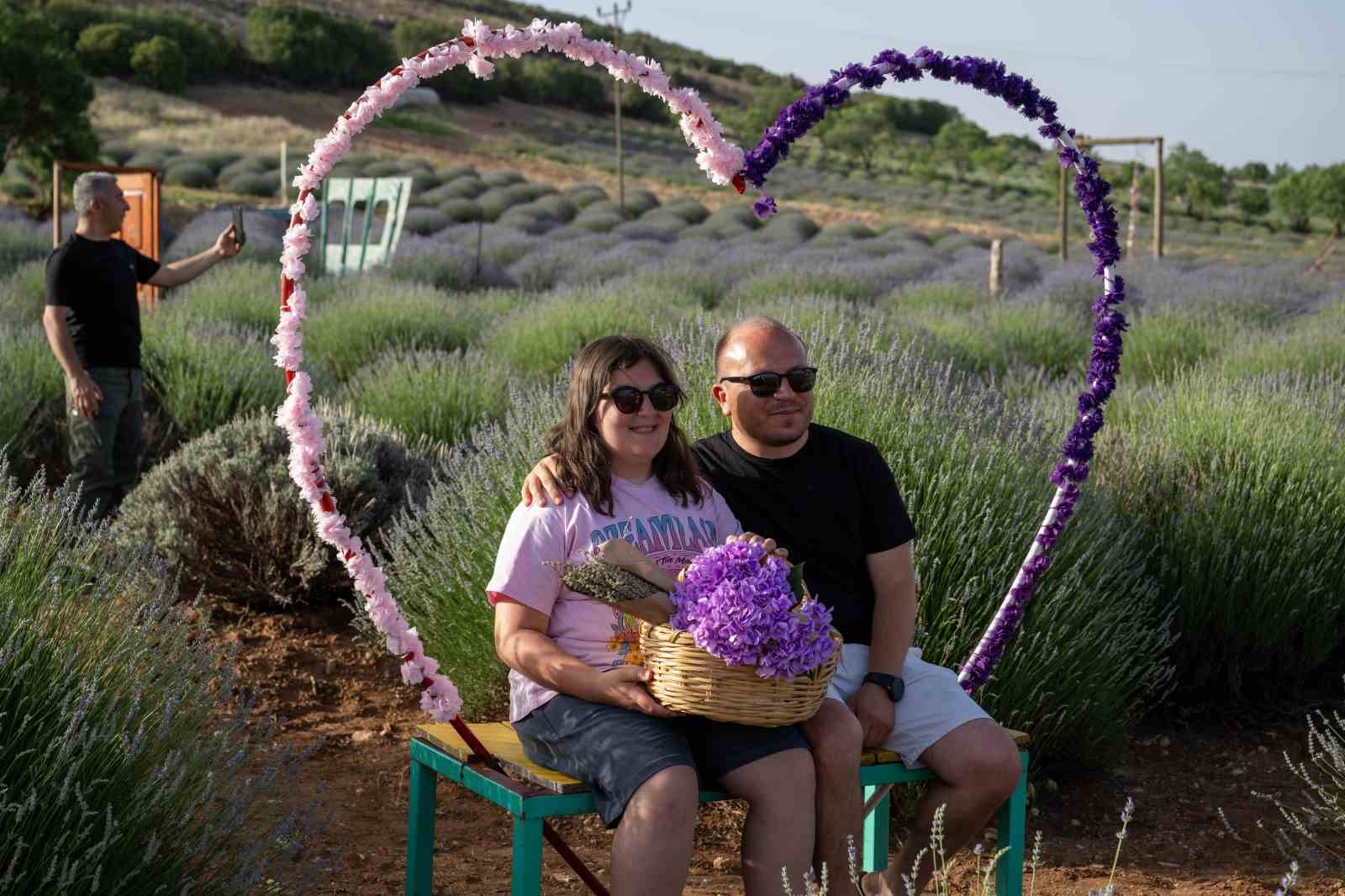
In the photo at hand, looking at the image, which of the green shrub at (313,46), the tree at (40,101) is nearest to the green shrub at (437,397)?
the tree at (40,101)

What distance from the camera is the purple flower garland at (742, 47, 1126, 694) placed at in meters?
3.67

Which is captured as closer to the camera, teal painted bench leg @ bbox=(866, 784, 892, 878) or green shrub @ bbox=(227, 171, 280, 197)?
teal painted bench leg @ bbox=(866, 784, 892, 878)

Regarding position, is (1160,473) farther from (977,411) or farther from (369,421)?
(369,421)

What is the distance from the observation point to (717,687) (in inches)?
106

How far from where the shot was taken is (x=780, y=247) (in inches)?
918

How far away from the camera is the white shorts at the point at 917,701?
311cm

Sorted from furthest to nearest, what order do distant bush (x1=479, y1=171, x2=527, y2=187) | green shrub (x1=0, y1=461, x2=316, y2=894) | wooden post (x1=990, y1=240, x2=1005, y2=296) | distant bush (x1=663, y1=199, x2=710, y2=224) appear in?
1. distant bush (x1=479, y1=171, x2=527, y2=187)
2. distant bush (x1=663, y1=199, x2=710, y2=224)
3. wooden post (x1=990, y1=240, x2=1005, y2=296)
4. green shrub (x1=0, y1=461, x2=316, y2=894)

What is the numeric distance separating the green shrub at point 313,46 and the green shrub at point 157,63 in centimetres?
765

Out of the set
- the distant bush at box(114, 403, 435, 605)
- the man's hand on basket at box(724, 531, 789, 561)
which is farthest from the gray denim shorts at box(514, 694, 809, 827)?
the distant bush at box(114, 403, 435, 605)

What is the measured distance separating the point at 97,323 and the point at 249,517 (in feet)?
3.55

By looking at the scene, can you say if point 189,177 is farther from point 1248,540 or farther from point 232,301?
point 1248,540

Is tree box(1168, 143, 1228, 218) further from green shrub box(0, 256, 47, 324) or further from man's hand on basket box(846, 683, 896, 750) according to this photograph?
man's hand on basket box(846, 683, 896, 750)

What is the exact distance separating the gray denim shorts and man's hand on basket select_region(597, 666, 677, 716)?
0.03m

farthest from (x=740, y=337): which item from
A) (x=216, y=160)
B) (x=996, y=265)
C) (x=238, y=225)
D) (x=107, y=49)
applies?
(x=107, y=49)
